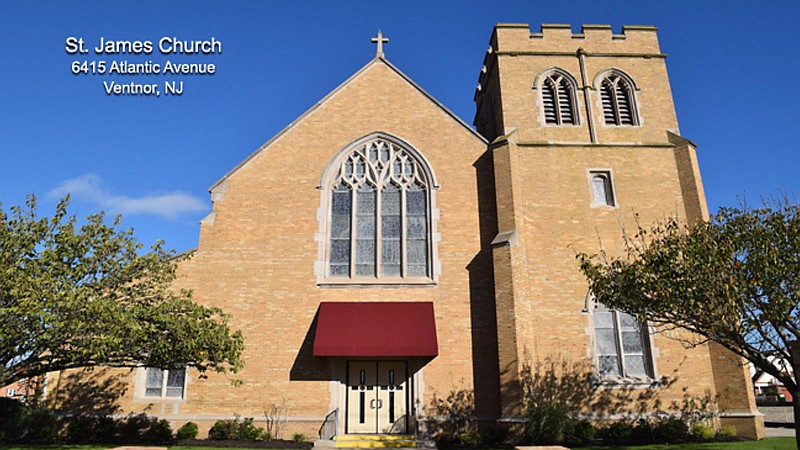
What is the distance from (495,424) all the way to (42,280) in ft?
37.9

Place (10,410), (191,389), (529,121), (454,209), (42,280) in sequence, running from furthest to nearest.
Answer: (529,121) < (454,209) < (191,389) < (10,410) < (42,280)

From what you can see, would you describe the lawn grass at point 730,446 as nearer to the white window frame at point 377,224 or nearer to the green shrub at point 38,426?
the white window frame at point 377,224

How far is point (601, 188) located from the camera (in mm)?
17500

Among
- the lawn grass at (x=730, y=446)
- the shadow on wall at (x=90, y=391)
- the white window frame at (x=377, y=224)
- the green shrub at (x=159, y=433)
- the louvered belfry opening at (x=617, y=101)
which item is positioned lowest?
the lawn grass at (x=730, y=446)

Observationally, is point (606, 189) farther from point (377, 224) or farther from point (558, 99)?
point (377, 224)

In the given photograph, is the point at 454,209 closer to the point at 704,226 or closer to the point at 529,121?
the point at 529,121

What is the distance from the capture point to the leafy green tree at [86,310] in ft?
33.3

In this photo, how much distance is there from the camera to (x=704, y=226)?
11742 millimetres

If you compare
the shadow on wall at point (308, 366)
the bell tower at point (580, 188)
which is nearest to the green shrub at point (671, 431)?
the bell tower at point (580, 188)

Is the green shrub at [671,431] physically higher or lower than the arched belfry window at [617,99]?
lower

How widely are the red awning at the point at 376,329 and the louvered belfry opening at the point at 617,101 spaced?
374 inches

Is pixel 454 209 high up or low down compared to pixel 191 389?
up

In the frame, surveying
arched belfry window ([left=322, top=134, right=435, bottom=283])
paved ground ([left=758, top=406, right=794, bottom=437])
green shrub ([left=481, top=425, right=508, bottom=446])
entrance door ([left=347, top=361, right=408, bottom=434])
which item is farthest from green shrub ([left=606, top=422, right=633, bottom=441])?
paved ground ([left=758, top=406, right=794, bottom=437])

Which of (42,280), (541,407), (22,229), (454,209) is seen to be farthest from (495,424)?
(22,229)
